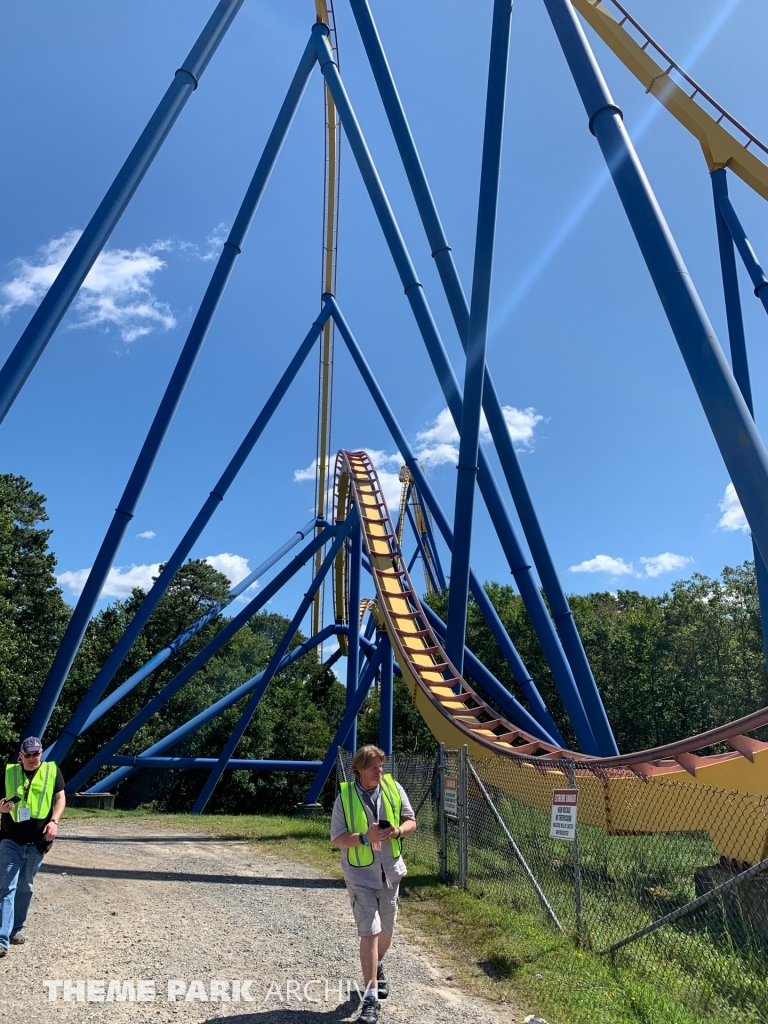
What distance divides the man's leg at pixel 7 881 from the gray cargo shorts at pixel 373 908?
1893 millimetres

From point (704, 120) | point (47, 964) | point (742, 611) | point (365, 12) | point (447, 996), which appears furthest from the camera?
point (742, 611)

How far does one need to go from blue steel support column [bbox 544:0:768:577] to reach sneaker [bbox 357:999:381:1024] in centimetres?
277

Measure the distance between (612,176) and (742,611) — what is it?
20.6m

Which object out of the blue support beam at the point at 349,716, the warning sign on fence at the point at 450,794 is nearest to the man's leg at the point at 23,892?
the warning sign on fence at the point at 450,794

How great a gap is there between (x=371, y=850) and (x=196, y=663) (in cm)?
979

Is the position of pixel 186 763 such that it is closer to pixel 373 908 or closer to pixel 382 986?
pixel 382 986

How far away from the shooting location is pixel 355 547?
1311 centimetres

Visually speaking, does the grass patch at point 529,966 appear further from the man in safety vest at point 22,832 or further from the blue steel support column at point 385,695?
the blue steel support column at point 385,695

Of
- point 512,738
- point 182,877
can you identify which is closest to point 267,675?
point 512,738

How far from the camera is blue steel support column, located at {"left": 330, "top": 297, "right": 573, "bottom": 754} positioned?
740 centimetres

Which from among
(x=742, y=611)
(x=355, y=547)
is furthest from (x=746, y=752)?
(x=742, y=611)

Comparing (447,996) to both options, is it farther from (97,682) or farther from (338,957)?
(97,682)

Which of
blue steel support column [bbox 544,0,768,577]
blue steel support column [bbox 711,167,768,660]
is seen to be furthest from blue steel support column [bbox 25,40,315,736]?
blue steel support column [bbox 711,167,768,660]

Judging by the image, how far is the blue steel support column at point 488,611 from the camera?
7.40 m
